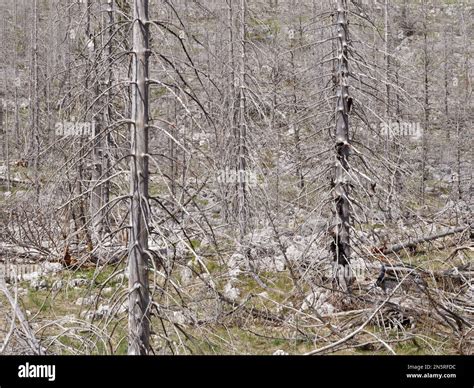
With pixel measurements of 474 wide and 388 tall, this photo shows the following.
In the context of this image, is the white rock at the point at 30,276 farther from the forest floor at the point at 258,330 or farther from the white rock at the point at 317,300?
the white rock at the point at 317,300

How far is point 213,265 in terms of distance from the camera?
11.6m

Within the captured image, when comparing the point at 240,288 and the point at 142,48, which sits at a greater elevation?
the point at 142,48

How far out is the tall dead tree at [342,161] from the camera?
8.18 meters

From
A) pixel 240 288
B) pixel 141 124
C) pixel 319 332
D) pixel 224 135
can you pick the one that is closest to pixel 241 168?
pixel 224 135

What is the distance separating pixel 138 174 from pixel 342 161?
4847mm

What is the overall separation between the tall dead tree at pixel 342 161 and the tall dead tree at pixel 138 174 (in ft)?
14.6

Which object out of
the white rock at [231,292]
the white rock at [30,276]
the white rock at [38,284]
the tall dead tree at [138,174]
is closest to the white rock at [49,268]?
the white rock at [30,276]

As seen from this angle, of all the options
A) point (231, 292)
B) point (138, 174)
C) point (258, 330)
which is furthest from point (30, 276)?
point (138, 174)

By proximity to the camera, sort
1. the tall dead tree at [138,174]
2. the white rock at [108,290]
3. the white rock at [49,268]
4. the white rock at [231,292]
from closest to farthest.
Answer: the tall dead tree at [138,174] < the white rock at [231,292] < the white rock at [108,290] < the white rock at [49,268]

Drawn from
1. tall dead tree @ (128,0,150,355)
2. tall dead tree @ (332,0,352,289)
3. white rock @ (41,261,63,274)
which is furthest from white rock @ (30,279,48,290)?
tall dead tree @ (128,0,150,355)

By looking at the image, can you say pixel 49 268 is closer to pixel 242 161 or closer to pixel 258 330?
pixel 242 161

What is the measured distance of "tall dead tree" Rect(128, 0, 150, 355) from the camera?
437 centimetres
